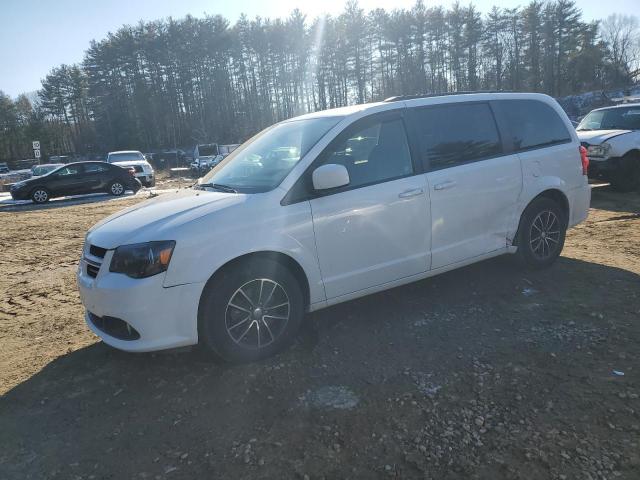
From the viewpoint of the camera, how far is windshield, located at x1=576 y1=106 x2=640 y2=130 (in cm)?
1080

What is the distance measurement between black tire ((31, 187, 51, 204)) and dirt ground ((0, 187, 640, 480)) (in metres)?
14.8

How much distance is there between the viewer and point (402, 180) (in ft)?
13.3

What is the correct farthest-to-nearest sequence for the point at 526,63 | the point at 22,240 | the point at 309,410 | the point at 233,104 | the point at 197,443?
the point at 233,104
the point at 526,63
the point at 22,240
the point at 309,410
the point at 197,443

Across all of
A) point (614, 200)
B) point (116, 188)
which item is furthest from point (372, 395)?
point (116, 188)

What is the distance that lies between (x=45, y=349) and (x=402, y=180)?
11.0ft

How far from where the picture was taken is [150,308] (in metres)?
3.19

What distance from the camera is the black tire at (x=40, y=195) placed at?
58.1ft

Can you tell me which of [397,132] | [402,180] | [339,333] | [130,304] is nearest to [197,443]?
[130,304]

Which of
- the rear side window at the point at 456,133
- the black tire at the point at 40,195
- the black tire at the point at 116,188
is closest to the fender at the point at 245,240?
the rear side window at the point at 456,133

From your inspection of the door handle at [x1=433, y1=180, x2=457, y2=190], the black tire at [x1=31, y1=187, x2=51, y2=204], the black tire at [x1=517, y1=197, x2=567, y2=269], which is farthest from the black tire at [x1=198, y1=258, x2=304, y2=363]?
the black tire at [x1=31, y1=187, x2=51, y2=204]

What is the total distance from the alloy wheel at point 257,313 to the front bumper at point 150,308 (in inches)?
10.9

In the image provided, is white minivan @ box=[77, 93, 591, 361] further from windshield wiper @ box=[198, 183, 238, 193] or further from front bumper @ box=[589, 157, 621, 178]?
front bumper @ box=[589, 157, 621, 178]

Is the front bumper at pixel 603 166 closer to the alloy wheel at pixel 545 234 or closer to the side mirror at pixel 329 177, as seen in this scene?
the alloy wheel at pixel 545 234

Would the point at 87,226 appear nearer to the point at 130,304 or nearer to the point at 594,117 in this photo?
the point at 130,304
